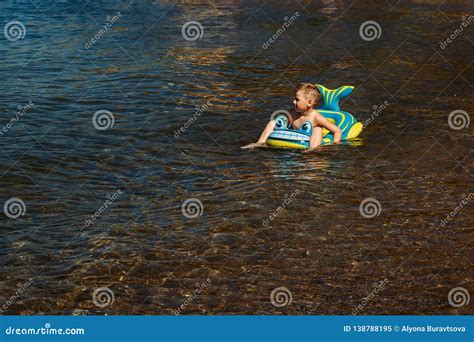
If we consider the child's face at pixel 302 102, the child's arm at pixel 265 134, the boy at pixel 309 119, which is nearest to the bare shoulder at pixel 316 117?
the boy at pixel 309 119

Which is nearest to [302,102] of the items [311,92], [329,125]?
[311,92]

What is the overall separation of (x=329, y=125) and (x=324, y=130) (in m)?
0.15

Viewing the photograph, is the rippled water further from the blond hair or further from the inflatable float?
the blond hair

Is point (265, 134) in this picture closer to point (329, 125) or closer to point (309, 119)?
point (309, 119)

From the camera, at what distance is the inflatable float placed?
12234mm

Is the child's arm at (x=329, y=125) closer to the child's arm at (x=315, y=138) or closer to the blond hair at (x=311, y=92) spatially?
the child's arm at (x=315, y=138)

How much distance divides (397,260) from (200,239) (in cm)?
223

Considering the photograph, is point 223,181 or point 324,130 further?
point 324,130

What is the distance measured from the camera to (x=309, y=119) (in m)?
12.4

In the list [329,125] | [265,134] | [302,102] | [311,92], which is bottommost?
[265,134]

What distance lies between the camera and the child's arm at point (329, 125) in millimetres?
12420

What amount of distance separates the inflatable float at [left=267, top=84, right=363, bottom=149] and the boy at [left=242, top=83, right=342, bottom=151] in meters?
0.08

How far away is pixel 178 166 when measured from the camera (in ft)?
38.4

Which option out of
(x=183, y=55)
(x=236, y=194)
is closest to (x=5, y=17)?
(x=183, y=55)
